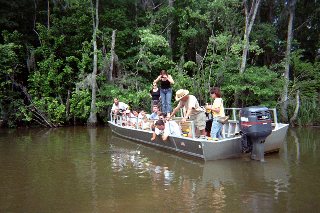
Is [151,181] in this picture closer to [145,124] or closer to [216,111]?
[216,111]

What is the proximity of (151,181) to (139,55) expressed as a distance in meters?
15.2

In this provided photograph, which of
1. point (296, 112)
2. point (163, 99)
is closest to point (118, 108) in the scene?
point (163, 99)

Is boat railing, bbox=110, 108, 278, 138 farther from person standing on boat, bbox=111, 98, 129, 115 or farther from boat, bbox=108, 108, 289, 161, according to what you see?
person standing on boat, bbox=111, 98, 129, 115

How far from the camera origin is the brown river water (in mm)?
6639

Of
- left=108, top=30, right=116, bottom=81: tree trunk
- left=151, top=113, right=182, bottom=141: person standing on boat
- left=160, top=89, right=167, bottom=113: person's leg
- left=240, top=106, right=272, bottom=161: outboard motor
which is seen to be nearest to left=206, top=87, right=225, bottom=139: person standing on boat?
left=240, top=106, right=272, bottom=161: outboard motor

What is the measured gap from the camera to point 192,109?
11.2 m

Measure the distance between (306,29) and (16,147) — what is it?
67.0ft

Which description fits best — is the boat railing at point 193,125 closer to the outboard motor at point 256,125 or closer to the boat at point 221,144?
the boat at point 221,144

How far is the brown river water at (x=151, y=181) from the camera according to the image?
6639mm

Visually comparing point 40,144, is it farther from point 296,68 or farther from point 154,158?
point 296,68

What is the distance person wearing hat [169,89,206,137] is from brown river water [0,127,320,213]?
1069mm

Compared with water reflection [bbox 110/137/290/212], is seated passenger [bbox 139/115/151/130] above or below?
above

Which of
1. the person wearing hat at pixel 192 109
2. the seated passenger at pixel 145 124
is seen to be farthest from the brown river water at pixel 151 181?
the seated passenger at pixel 145 124

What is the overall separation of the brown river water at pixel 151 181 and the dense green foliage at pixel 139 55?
8654 mm
